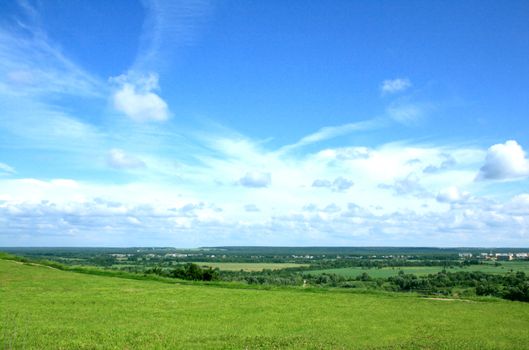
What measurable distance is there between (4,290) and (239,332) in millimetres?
16665

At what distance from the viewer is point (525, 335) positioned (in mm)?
19141

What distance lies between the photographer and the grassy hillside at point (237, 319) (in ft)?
55.2

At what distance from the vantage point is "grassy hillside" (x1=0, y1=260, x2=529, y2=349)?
16828 mm

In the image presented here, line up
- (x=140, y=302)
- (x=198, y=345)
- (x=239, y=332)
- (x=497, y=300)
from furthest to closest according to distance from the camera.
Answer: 1. (x=497, y=300)
2. (x=140, y=302)
3. (x=239, y=332)
4. (x=198, y=345)

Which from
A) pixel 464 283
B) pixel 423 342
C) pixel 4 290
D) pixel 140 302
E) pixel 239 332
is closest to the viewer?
pixel 423 342

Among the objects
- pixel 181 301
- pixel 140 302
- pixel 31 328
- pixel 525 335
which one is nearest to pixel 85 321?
pixel 31 328

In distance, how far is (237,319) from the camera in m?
21.6

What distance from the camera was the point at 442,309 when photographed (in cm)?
2594

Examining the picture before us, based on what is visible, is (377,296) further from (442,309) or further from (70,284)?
(70,284)

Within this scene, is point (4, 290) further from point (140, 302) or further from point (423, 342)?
point (423, 342)

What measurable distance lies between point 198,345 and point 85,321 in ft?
20.6

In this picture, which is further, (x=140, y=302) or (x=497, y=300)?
(x=497, y=300)

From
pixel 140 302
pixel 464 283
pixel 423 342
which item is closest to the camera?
pixel 423 342

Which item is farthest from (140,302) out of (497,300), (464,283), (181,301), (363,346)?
(464,283)
